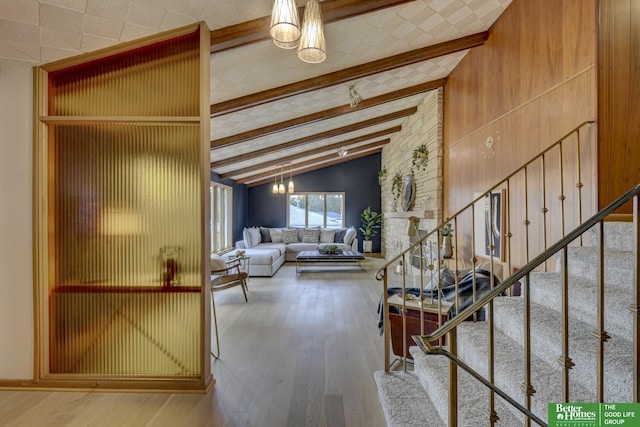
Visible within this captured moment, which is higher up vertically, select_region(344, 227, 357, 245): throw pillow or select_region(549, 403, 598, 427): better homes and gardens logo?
select_region(344, 227, 357, 245): throw pillow

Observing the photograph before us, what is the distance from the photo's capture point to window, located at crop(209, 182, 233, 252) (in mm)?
7559

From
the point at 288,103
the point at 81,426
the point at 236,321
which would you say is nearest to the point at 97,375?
the point at 81,426

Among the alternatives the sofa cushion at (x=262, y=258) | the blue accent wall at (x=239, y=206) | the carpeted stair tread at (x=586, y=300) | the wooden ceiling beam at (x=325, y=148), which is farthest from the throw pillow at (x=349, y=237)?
the carpeted stair tread at (x=586, y=300)

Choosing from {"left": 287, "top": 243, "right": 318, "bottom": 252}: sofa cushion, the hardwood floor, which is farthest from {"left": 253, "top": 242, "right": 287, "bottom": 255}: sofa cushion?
the hardwood floor

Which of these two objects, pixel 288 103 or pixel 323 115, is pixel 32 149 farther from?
pixel 323 115

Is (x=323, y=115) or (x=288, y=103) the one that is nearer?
(x=288, y=103)

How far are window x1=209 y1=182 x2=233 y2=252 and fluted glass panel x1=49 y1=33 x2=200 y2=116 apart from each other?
15.2 feet

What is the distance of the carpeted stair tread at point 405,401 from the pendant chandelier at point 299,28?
7.30 feet

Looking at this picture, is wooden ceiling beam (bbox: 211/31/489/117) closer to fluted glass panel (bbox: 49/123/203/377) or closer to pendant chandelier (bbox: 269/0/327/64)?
fluted glass panel (bbox: 49/123/203/377)

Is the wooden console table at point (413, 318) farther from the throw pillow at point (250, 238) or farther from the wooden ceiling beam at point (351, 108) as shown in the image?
the throw pillow at point (250, 238)

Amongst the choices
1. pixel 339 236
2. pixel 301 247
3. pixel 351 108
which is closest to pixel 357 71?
pixel 351 108

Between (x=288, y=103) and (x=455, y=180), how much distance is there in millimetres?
2624

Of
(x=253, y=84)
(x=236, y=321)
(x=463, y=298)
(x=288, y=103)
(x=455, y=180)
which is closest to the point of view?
(x=463, y=298)

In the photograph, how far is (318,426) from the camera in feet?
6.72
